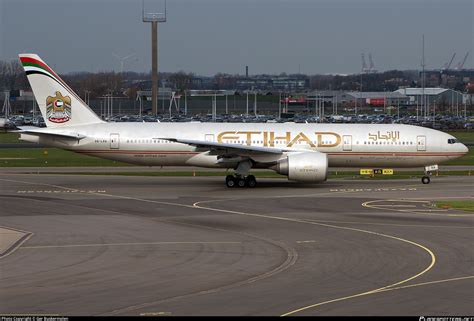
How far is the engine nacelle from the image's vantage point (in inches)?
1873

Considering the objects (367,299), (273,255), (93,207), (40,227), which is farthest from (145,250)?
(93,207)

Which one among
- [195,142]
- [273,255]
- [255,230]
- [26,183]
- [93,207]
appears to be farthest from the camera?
[26,183]

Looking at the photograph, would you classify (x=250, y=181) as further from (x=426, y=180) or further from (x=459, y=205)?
(x=459, y=205)

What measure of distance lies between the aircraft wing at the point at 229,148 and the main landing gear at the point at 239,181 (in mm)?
1591

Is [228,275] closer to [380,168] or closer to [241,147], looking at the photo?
[241,147]

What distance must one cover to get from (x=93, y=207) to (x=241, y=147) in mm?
10954

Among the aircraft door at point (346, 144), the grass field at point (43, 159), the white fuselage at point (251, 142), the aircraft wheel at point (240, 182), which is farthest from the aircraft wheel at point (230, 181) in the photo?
the grass field at point (43, 159)

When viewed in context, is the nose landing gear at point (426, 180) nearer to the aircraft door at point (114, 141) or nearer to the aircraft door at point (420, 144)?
the aircraft door at point (420, 144)

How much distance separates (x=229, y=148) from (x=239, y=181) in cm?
270

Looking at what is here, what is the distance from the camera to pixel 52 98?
169ft

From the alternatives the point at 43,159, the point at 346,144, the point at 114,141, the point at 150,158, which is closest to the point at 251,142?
the point at 346,144

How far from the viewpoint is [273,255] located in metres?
27.0

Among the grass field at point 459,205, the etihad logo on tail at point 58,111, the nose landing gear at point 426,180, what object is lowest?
the grass field at point 459,205

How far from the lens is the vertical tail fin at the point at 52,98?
51562 millimetres
